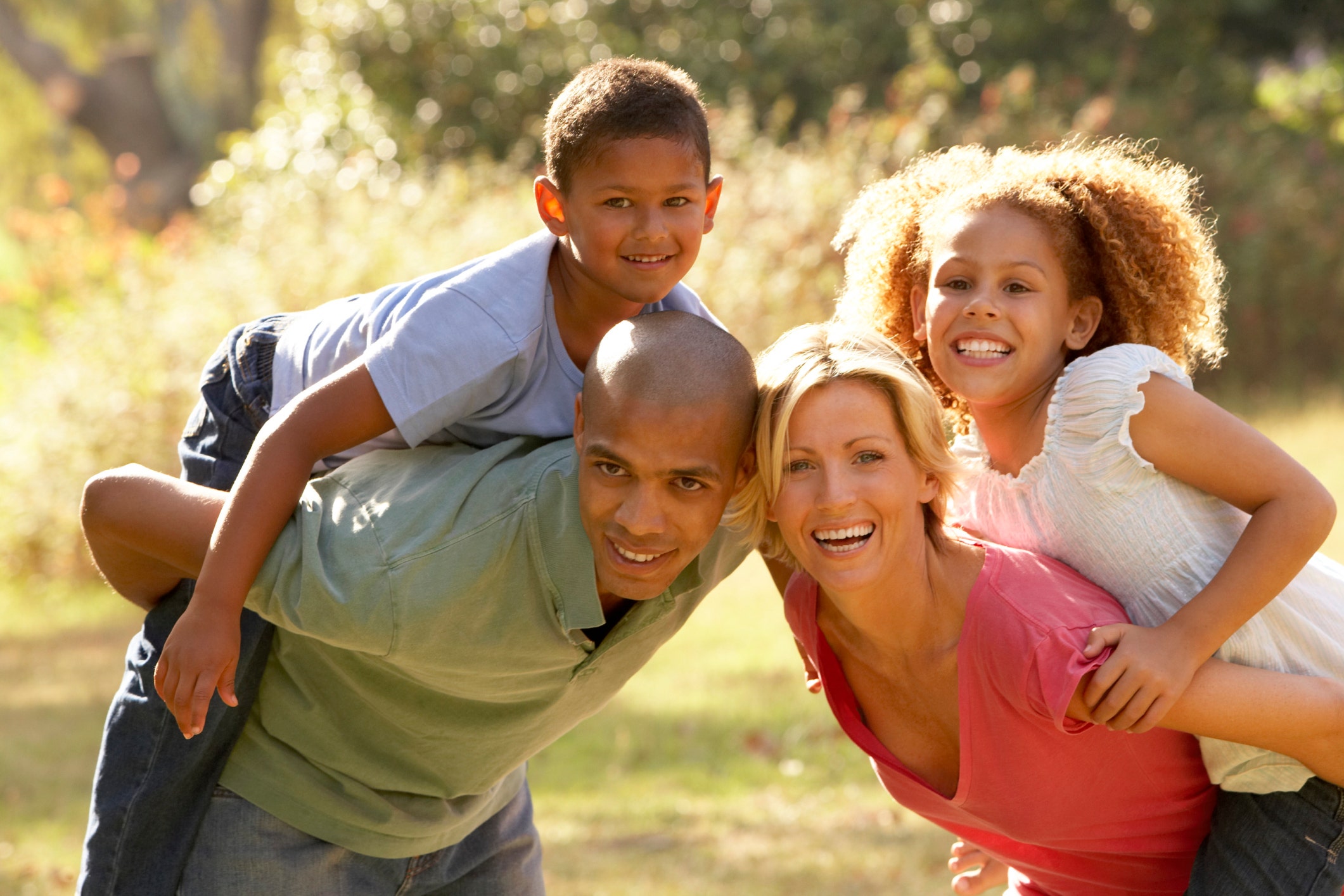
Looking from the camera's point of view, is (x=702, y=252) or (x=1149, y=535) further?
(x=702, y=252)

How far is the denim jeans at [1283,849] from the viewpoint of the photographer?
2467mm

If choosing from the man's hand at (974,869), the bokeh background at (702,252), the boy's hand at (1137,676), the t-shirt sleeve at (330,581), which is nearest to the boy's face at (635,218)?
the t-shirt sleeve at (330,581)

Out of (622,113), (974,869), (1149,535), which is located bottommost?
(974,869)

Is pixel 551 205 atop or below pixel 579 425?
atop

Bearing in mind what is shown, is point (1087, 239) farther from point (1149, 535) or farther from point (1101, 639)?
point (1101, 639)

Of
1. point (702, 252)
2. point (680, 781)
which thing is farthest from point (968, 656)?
point (702, 252)

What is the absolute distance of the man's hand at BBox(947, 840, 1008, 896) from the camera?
121 inches

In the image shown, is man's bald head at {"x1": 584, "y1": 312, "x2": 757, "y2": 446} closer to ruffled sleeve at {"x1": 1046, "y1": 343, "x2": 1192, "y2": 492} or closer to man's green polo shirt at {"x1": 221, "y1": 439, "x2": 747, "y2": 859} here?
man's green polo shirt at {"x1": 221, "y1": 439, "x2": 747, "y2": 859}

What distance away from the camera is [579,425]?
256cm

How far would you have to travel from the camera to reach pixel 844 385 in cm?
249

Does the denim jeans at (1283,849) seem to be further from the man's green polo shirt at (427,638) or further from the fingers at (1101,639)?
the man's green polo shirt at (427,638)

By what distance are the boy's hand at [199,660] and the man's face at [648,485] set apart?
672 mm

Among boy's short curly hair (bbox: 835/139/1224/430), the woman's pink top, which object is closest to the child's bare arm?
the woman's pink top

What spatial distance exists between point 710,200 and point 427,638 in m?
1.39
